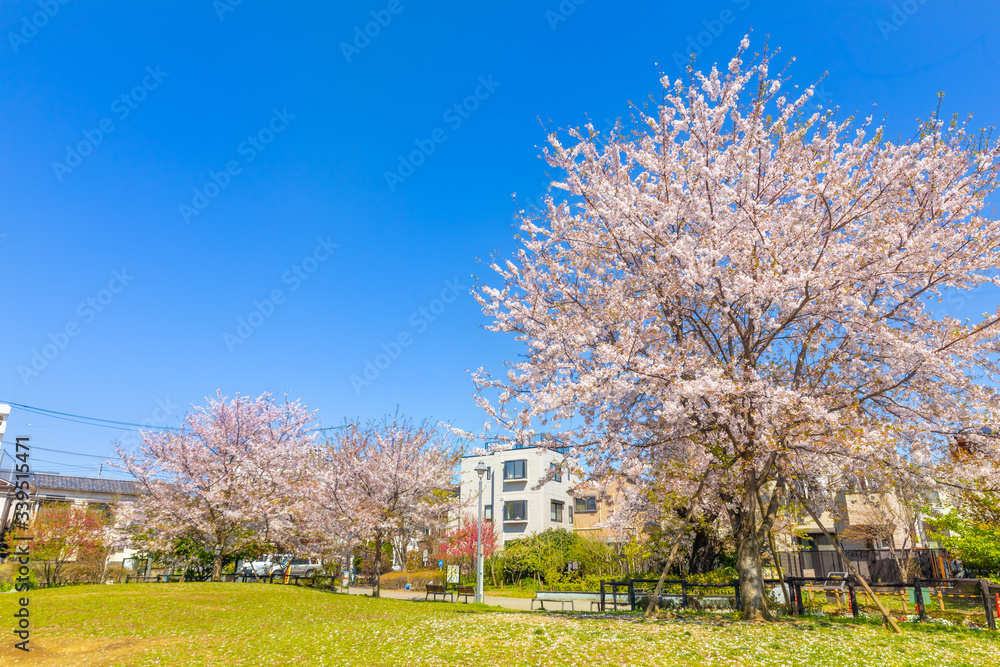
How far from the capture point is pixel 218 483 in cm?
2584

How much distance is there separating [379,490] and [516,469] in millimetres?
27734

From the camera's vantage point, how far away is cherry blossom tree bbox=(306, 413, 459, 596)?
26.2 meters

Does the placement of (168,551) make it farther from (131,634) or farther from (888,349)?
(888,349)

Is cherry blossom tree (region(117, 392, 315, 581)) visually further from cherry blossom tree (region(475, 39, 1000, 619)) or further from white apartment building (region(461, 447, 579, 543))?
white apartment building (region(461, 447, 579, 543))

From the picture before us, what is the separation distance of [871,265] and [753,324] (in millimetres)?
2549

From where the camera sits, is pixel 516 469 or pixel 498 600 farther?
pixel 516 469

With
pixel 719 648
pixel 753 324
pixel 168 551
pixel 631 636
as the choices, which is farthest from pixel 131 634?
pixel 168 551

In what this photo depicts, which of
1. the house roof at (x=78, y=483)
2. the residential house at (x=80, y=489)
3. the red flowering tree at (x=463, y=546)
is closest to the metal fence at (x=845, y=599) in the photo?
the red flowering tree at (x=463, y=546)

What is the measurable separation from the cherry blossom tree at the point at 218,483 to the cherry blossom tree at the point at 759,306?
17.4m

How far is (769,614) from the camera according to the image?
12844 mm

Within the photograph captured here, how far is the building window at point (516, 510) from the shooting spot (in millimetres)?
50656

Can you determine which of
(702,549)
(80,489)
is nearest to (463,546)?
(702,549)

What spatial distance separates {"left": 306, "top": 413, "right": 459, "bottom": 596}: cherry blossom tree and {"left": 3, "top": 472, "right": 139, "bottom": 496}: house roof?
34.0m

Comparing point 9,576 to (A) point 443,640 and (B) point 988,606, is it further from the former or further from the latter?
(B) point 988,606
